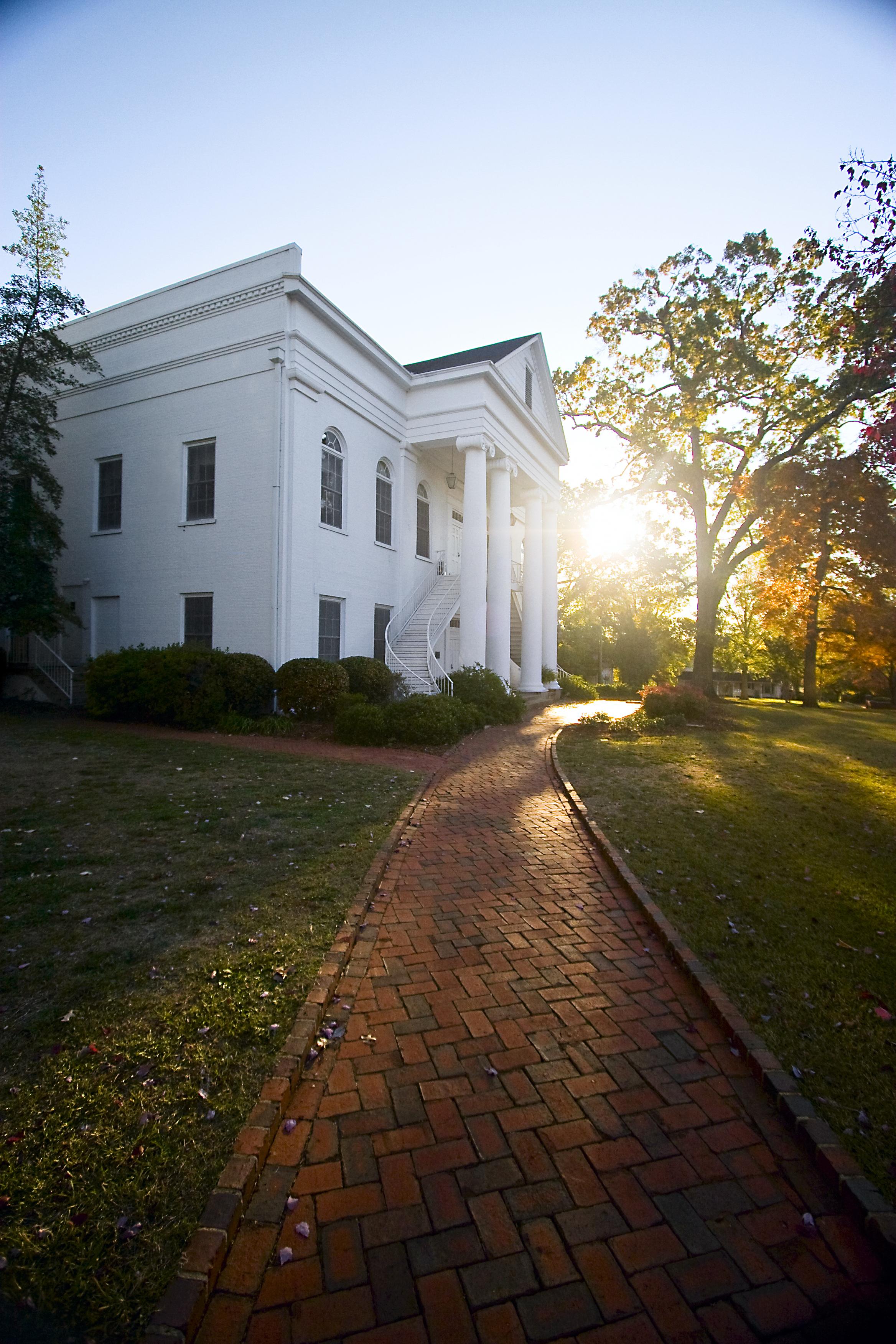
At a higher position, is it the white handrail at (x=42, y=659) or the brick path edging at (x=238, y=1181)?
the white handrail at (x=42, y=659)

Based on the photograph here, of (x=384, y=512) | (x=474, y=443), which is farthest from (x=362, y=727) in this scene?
(x=474, y=443)

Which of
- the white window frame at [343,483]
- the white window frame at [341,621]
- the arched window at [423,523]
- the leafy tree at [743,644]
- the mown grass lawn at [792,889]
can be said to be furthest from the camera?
the leafy tree at [743,644]

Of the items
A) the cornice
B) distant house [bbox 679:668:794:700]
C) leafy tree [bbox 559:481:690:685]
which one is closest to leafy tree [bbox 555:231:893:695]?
leafy tree [bbox 559:481:690:685]

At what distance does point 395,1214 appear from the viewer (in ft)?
6.92

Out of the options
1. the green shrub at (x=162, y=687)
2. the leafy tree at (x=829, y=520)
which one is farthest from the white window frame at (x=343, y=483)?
the leafy tree at (x=829, y=520)

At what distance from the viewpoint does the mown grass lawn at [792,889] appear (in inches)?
112

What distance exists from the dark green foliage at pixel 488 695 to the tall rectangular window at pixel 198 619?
6258mm

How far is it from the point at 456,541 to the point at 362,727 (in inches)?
475

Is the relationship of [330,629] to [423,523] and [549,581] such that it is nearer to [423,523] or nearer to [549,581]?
[423,523]

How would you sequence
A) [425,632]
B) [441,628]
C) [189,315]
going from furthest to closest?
[441,628] → [425,632] → [189,315]

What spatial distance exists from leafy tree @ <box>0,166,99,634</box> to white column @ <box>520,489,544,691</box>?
13850 mm

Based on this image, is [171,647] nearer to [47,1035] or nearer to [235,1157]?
[47,1035]

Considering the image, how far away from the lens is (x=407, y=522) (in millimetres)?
18688

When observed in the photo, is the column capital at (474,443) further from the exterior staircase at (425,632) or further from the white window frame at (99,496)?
the white window frame at (99,496)
